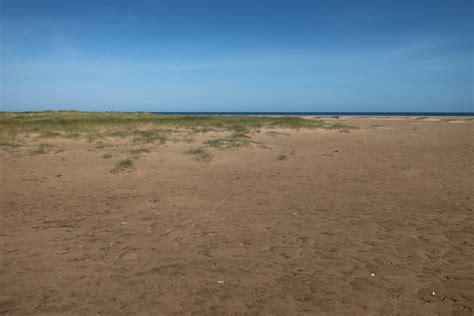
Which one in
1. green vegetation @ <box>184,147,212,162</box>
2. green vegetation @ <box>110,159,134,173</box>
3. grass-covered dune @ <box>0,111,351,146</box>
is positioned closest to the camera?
green vegetation @ <box>110,159,134,173</box>

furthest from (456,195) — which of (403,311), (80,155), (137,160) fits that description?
(80,155)

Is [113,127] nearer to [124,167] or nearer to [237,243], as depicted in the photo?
[124,167]

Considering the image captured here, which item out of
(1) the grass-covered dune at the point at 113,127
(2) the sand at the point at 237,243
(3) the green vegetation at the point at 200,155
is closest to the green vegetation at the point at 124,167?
(2) the sand at the point at 237,243

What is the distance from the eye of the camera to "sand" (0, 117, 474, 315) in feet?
→ 14.5

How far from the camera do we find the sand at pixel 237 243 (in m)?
4.43

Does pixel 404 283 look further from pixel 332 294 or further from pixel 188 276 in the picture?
pixel 188 276

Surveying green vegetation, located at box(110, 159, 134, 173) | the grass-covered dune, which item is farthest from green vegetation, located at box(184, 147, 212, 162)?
the grass-covered dune

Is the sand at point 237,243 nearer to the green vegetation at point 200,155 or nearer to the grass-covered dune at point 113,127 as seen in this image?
the green vegetation at point 200,155

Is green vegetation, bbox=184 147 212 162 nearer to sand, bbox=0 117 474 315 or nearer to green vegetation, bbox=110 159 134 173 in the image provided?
sand, bbox=0 117 474 315

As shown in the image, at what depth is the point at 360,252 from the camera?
5.84m

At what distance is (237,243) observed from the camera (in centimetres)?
629

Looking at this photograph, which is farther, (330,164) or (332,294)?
(330,164)

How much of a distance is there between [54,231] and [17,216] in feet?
5.93

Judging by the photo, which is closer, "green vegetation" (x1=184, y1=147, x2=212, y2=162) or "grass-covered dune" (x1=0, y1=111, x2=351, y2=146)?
"green vegetation" (x1=184, y1=147, x2=212, y2=162)
